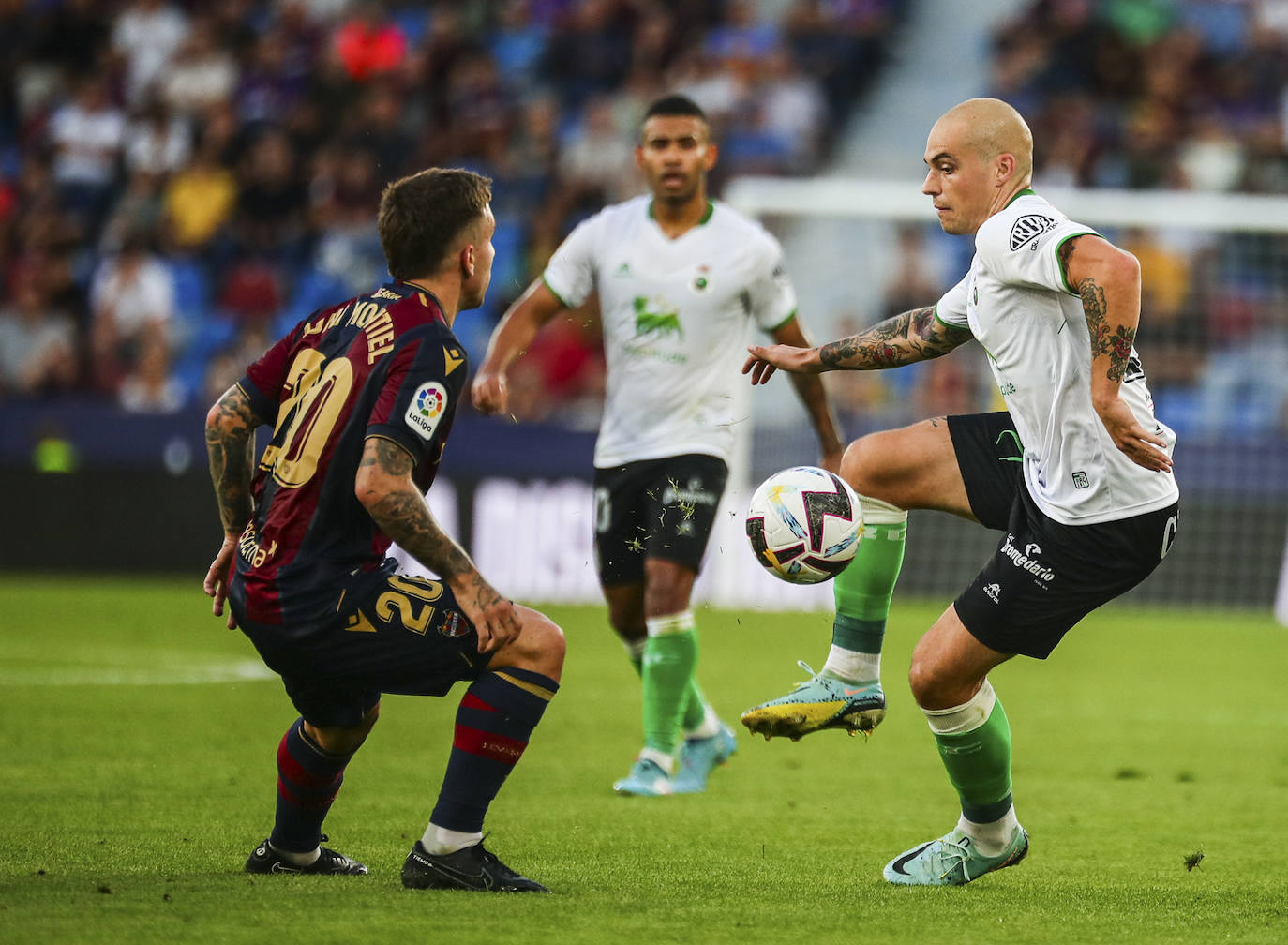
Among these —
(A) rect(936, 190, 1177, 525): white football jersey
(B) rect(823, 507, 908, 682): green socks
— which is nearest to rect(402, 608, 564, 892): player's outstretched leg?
(B) rect(823, 507, 908, 682): green socks

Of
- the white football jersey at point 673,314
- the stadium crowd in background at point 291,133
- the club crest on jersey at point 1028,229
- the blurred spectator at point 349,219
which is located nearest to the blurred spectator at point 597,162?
the stadium crowd in background at point 291,133

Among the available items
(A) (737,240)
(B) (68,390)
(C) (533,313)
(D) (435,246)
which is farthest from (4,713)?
(B) (68,390)

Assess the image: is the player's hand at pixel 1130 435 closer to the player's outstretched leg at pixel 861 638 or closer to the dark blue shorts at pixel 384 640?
the player's outstretched leg at pixel 861 638

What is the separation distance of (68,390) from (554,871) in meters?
11.7

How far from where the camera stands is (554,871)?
4750 mm

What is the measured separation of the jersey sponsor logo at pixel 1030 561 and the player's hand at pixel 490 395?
197 cm

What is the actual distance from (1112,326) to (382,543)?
6.21 ft

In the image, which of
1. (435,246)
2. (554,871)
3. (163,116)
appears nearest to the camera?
(435,246)

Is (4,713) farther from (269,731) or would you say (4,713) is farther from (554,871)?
(554,871)

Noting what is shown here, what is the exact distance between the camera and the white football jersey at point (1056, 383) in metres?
4.54

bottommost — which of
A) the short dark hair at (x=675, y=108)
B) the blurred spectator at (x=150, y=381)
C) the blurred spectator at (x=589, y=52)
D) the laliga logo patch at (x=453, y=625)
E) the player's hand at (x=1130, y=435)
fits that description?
the blurred spectator at (x=150, y=381)

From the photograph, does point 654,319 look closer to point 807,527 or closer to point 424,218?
point 807,527

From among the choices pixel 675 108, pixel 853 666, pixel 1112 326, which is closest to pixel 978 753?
pixel 853 666

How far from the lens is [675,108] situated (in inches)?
278
